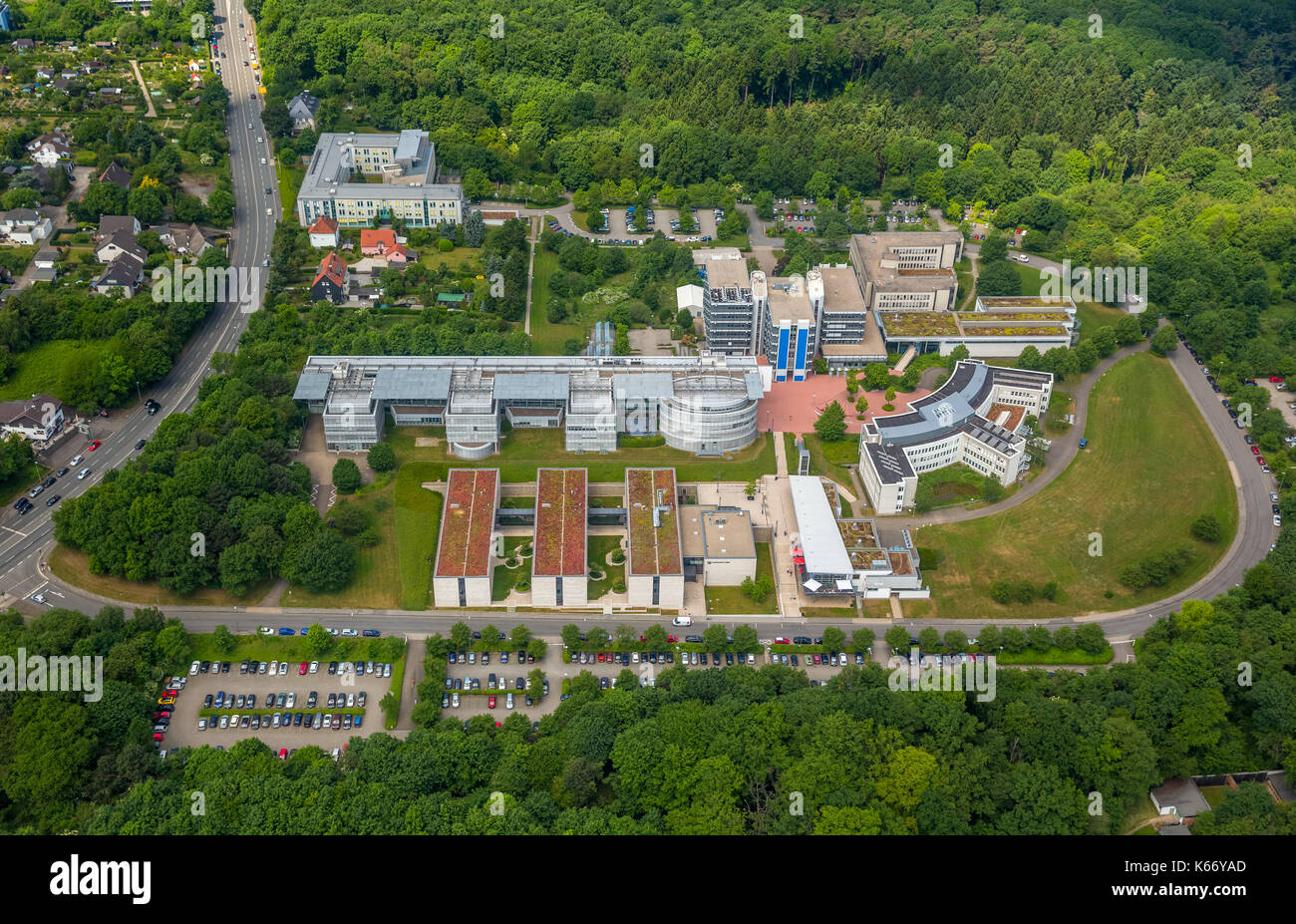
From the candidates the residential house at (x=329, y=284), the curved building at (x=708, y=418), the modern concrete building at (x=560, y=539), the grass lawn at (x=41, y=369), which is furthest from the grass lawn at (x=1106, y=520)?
the grass lawn at (x=41, y=369)

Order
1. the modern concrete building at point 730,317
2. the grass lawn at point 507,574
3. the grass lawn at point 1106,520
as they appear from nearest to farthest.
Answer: the grass lawn at point 507,574
the grass lawn at point 1106,520
the modern concrete building at point 730,317

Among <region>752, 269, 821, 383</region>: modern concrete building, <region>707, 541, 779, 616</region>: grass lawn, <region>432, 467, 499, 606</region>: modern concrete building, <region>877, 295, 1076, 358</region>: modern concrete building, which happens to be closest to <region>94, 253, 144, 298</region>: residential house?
<region>432, 467, 499, 606</region>: modern concrete building

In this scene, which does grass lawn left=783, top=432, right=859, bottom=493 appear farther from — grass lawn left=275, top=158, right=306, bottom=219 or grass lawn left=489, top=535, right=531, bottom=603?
grass lawn left=275, top=158, right=306, bottom=219

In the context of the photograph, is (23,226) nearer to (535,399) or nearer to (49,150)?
(49,150)

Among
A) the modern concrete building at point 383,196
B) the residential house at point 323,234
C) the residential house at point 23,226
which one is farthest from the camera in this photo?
the modern concrete building at point 383,196

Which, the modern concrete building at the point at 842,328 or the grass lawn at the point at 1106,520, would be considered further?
the modern concrete building at the point at 842,328

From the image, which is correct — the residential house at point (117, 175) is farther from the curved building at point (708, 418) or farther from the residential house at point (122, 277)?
the curved building at point (708, 418)
